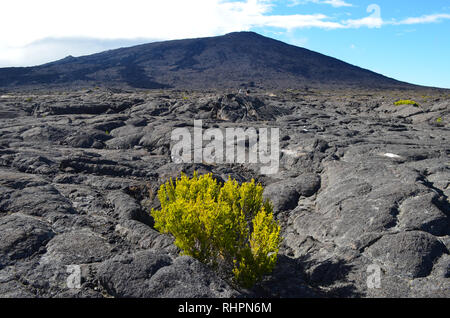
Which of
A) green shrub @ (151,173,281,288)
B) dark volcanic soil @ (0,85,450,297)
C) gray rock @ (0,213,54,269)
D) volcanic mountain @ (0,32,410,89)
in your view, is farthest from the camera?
volcanic mountain @ (0,32,410,89)

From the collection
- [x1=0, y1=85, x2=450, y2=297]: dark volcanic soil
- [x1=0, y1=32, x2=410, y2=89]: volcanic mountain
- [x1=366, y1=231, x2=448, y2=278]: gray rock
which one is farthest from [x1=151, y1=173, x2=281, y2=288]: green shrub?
[x1=0, y1=32, x2=410, y2=89]: volcanic mountain

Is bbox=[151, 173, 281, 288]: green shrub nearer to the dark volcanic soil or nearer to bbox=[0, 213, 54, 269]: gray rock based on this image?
the dark volcanic soil

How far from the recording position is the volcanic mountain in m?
119

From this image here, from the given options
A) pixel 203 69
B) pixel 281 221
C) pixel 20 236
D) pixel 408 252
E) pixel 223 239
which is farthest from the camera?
pixel 203 69

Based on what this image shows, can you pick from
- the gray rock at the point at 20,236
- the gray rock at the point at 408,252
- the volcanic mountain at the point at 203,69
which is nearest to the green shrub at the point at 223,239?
the gray rock at the point at 408,252

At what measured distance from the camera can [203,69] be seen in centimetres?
15288

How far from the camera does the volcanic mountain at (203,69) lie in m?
119

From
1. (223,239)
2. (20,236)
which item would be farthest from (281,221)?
(20,236)

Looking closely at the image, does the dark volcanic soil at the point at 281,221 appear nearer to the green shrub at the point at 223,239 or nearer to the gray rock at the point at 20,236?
the gray rock at the point at 20,236

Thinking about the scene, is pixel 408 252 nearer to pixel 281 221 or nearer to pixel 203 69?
pixel 281 221
